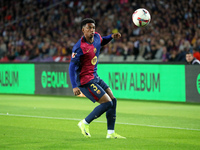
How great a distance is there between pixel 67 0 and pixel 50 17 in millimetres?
1917

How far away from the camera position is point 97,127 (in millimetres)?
10992

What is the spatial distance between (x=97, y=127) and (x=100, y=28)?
56.4ft

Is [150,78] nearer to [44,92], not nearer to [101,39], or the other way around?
[44,92]

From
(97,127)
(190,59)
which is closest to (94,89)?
(97,127)

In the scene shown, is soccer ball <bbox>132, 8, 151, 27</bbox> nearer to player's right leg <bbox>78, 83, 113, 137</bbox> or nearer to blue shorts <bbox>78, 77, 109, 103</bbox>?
blue shorts <bbox>78, 77, 109, 103</bbox>

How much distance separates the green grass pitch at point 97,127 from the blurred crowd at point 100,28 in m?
5.96

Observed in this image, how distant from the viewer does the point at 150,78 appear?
18.1 metres

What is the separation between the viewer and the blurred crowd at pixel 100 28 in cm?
2306

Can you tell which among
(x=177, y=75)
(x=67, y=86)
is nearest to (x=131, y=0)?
(x=67, y=86)

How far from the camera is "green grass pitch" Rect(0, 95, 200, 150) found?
8414mm

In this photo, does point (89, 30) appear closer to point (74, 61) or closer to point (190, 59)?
point (74, 61)

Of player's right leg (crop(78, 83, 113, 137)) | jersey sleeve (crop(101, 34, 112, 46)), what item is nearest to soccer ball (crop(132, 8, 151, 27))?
jersey sleeve (crop(101, 34, 112, 46))

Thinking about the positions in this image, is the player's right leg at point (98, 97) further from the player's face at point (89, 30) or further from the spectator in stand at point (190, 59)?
the spectator in stand at point (190, 59)

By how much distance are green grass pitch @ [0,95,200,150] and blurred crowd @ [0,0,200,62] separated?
19.6 ft
